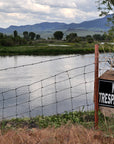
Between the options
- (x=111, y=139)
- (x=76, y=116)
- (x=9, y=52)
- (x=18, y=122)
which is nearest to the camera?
(x=111, y=139)

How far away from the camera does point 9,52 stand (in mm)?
63219

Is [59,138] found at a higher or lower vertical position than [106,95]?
lower

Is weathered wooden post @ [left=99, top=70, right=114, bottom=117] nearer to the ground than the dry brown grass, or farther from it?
farther from it

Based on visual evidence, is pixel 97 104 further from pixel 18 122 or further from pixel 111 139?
pixel 18 122

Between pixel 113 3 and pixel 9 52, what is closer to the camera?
pixel 113 3

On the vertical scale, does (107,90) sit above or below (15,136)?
above

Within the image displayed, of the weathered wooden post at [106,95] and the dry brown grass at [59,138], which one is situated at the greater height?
the weathered wooden post at [106,95]

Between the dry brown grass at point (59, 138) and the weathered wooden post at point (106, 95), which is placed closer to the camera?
the dry brown grass at point (59, 138)

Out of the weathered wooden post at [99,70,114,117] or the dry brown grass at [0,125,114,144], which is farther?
the weathered wooden post at [99,70,114,117]

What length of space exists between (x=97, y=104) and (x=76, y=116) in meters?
4.82

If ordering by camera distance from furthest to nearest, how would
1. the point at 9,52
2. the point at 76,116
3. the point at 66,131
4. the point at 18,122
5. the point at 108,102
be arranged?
the point at 9,52, the point at 76,116, the point at 18,122, the point at 108,102, the point at 66,131

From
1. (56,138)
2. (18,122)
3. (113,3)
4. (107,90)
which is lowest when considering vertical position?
(18,122)

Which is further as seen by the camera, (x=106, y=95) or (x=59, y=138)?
(x=106, y=95)

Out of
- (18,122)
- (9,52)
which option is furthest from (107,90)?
(9,52)
